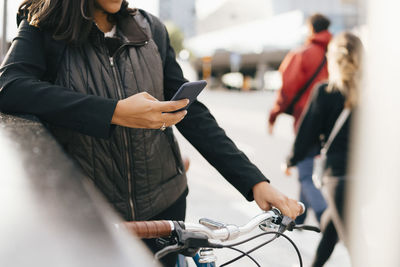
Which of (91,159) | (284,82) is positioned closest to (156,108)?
(91,159)

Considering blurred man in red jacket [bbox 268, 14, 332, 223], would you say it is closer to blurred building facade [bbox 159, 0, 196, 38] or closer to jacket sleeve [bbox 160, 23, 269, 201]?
jacket sleeve [bbox 160, 23, 269, 201]

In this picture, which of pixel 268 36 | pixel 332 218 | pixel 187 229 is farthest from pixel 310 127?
pixel 268 36

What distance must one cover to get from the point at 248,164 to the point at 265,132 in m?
11.3

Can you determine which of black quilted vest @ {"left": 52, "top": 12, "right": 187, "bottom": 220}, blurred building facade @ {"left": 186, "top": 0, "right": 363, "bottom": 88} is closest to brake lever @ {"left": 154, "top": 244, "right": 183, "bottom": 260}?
black quilted vest @ {"left": 52, "top": 12, "right": 187, "bottom": 220}

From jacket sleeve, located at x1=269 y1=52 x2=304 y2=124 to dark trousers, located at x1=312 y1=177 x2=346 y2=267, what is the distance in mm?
1883

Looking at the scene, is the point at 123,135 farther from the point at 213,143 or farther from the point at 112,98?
the point at 213,143

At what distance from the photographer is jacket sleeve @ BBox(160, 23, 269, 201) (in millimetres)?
1700

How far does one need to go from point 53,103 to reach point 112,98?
243mm

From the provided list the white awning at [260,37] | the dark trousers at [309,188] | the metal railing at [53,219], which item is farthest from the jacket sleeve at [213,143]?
the white awning at [260,37]

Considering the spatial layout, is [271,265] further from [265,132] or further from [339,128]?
[265,132]

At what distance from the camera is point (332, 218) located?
323 centimetres

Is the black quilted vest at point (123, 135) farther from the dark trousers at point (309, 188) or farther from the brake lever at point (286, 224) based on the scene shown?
the dark trousers at point (309, 188)

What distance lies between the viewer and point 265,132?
12.9 m

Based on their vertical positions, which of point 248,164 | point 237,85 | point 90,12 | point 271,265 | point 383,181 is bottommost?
point 237,85
